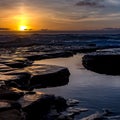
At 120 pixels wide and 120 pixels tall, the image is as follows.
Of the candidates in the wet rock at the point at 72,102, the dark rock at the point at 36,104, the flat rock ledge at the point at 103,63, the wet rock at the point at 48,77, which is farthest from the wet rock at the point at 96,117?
the flat rock ledge at the point at 103,63

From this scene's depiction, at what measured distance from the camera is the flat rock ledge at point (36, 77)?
17663 mm

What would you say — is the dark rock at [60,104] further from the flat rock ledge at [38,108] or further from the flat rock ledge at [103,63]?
the flat rock ledge at [103,63]

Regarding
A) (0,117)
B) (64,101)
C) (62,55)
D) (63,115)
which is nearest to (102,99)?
(64,101)

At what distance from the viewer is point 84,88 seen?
18203 millimetres

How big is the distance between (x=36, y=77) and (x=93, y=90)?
3694mm

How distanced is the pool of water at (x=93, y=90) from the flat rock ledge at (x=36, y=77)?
0.70m

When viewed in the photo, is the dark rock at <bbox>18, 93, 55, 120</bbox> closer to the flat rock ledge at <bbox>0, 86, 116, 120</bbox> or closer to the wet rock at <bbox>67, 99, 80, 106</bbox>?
the flat rock ledge at <bbox>0, 86, 116, 120</bbox>

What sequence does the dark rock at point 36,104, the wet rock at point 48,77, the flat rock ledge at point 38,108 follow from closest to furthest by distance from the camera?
the flat rock ledge at point 38,108 → the dark rock at point 36,104 → the wet rock at point 48,77

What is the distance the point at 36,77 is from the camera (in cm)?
1975

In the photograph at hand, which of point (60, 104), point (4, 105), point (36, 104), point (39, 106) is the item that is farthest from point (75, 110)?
point (4, 105)

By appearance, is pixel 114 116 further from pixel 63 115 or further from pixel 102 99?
pixel 102 99

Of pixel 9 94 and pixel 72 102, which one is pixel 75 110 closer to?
pixel 72 102

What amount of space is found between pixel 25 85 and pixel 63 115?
227 inches

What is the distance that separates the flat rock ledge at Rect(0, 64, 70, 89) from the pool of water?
70 cm
